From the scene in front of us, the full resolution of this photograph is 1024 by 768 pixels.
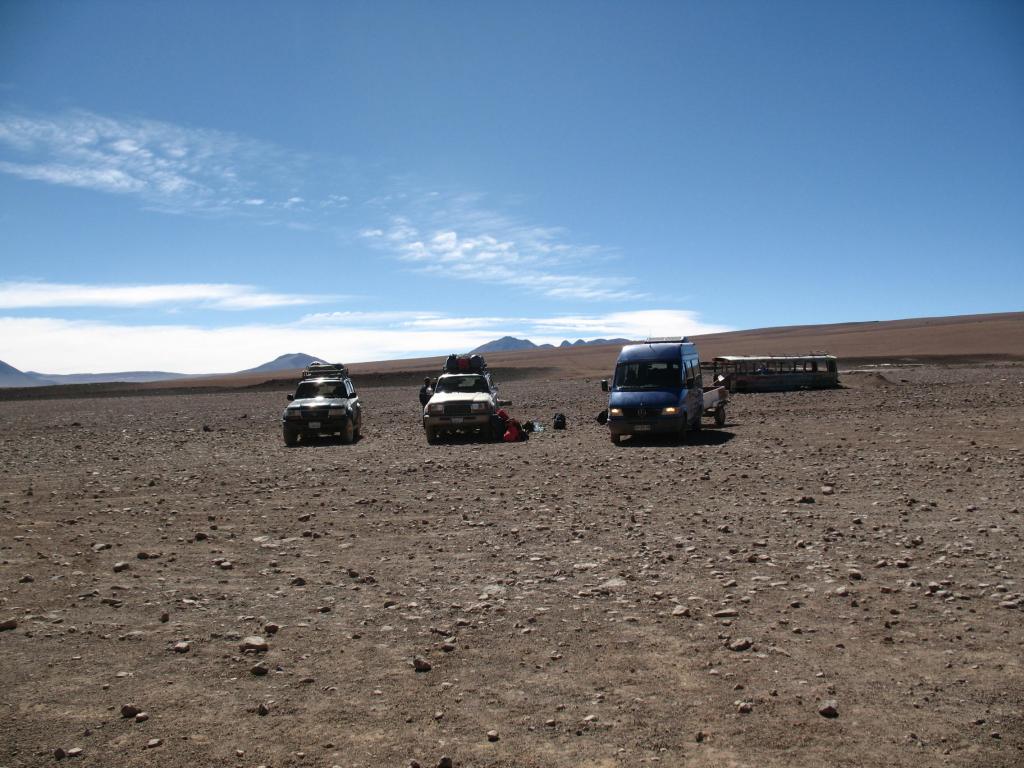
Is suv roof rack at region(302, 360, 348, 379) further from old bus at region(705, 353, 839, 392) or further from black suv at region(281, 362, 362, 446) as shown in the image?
old bus at region(705, 353, 839, 392)

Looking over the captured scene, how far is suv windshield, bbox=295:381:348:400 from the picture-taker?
24.4m

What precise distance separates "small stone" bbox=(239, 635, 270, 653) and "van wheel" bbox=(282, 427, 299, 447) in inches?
661

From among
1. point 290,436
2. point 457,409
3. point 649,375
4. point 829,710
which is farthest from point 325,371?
point 829,710

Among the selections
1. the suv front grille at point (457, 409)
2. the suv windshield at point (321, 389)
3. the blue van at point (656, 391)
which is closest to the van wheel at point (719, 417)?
the blue van at point (656, 391)

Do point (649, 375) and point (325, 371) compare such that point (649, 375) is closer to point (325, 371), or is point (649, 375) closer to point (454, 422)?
point (454, 422)

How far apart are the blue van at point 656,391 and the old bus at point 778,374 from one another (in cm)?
2201

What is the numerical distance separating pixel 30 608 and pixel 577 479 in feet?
29.4

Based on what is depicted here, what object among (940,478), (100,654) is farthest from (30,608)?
(940,478)

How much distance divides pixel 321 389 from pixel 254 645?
18928 millimetres

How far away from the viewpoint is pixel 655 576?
25.9 feet

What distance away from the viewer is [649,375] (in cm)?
2148

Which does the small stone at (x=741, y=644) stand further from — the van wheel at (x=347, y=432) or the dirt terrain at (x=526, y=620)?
the van wheel at (x=347, y=432)

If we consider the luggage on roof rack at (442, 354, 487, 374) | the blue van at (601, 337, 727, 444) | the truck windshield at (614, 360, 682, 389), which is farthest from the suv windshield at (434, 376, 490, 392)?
the truck windshield at (614, 360, 682, 389)

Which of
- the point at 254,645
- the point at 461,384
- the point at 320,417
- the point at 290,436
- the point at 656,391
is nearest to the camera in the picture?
the point at 254,645
